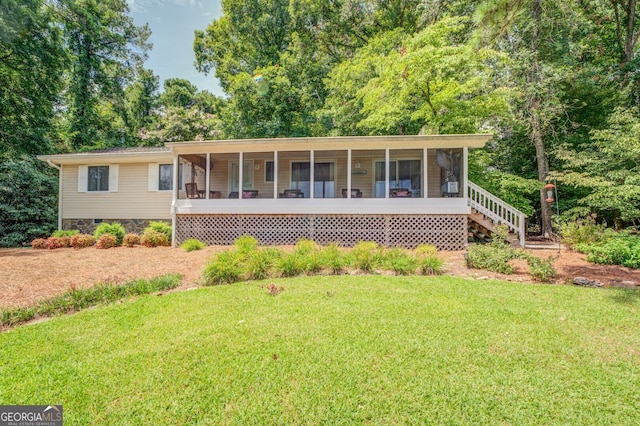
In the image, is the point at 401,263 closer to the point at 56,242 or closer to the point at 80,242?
the point at 80,242

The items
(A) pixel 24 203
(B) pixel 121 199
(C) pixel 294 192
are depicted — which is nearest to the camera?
(C) pixel 294 192

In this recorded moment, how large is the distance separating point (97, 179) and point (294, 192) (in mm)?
9024

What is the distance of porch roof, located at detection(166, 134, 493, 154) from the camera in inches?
364

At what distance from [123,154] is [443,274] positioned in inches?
503

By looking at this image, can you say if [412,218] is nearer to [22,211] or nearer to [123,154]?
[123,154]

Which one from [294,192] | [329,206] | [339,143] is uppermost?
[339,143]

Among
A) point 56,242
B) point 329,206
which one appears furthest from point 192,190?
point 329,206

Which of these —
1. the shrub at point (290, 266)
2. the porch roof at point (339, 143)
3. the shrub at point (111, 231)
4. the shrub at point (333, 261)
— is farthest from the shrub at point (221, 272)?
the shrub at point (111, 231)

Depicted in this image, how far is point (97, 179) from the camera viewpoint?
13000 millimetres

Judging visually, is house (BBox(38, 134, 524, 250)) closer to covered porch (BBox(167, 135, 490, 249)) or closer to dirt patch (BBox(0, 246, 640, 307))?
covered porch (BBox(167, 135, 490, 249))

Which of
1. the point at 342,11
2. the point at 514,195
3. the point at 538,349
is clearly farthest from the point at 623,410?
the point at 342,11

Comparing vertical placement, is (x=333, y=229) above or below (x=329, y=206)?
below

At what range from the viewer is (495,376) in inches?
102

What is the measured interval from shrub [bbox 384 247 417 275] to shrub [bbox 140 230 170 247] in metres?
7.92
